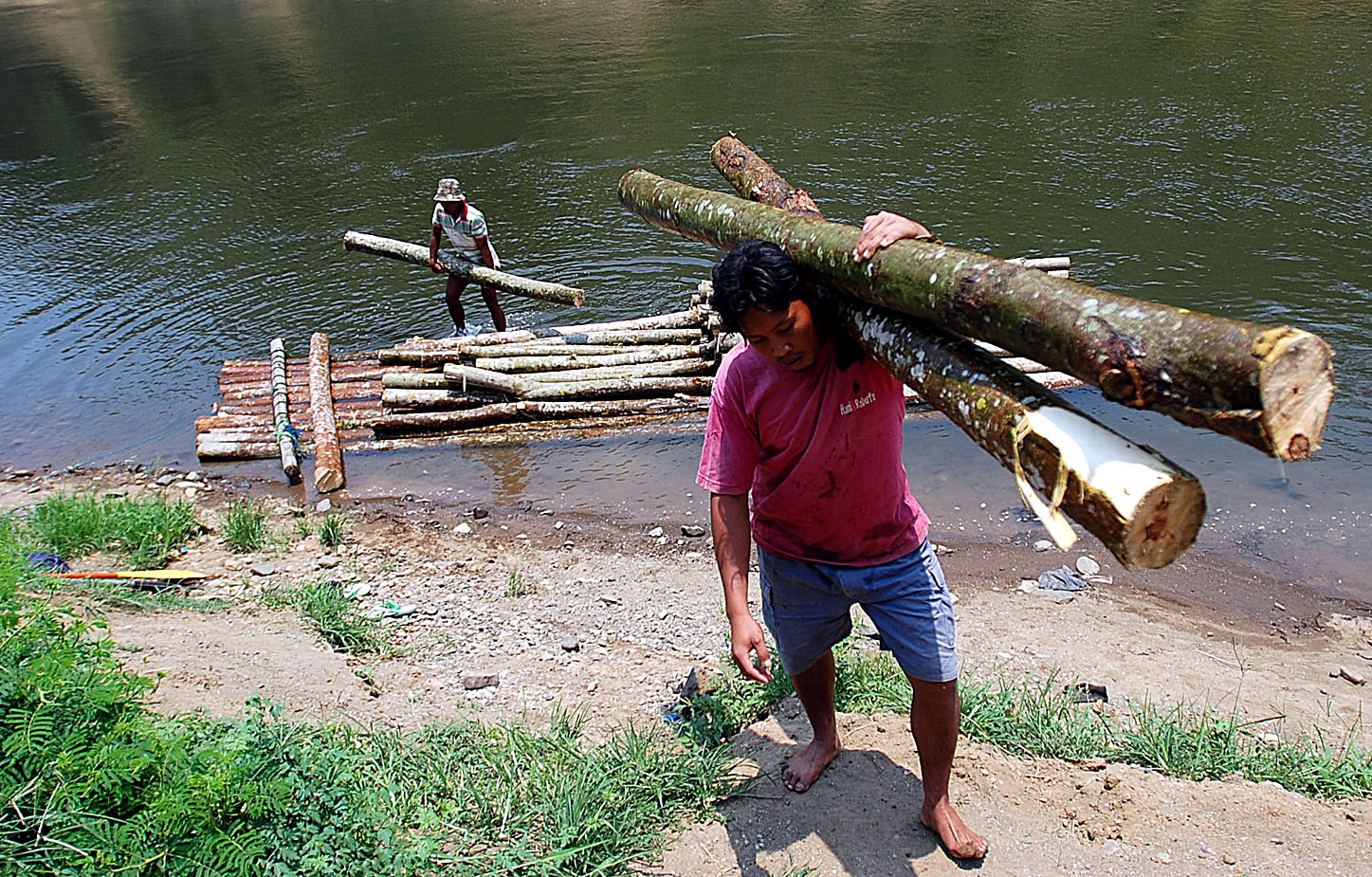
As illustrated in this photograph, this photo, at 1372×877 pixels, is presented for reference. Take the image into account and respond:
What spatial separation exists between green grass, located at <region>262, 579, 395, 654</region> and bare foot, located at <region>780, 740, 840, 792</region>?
2.54m

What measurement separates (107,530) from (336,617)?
228 cm

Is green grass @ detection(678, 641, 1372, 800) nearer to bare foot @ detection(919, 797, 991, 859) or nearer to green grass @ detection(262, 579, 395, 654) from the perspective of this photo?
bare foot @ detection(919, 797, 991, 859)

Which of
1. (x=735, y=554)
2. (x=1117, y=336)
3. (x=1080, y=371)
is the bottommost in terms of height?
(x=735, y=554)

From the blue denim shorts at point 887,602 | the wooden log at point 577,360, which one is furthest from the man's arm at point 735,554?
the wooden log at point 577,360

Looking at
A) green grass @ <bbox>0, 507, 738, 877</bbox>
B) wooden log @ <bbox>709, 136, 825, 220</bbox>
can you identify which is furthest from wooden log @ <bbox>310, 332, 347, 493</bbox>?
wooden log @ <bbox>709, 136, 825, 220</bbox>

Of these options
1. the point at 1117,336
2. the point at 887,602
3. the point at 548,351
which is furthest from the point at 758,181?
the point at 548,351

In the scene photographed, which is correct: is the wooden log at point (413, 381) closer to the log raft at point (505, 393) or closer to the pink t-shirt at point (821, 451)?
the log raft at point (505, 393)

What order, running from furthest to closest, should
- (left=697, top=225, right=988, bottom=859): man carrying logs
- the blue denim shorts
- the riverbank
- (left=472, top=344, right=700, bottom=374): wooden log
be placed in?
(left=472, top=344, right=700, bottom=374): wooden log, the riverbank, the blue denim shorts, (left=697, top=225, right=988, bottom=859): man carrying logs

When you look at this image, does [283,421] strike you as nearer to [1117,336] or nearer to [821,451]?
[821,451]

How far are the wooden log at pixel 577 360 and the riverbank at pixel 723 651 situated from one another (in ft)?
5.85

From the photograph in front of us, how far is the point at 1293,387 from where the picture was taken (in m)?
2.26

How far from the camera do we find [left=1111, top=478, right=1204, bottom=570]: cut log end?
94.0 inches

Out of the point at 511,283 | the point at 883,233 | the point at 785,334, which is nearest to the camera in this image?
the point at 785,334

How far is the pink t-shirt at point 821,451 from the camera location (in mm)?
3314
